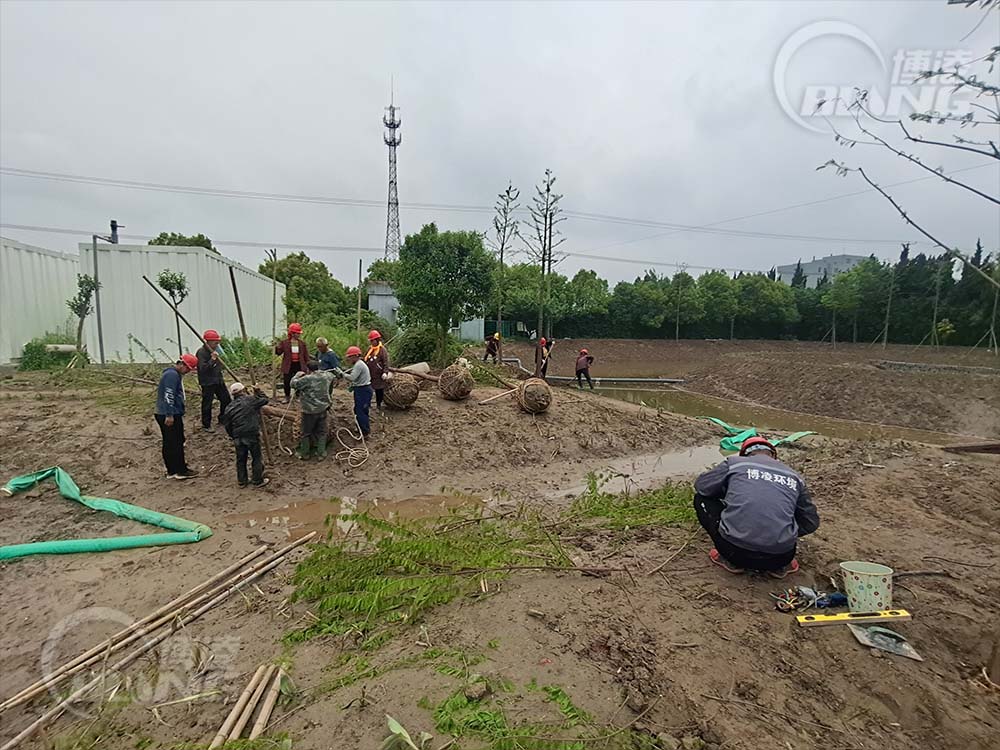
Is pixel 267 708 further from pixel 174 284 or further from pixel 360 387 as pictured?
pixel 174 284

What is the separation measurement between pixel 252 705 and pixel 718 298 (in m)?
39.1

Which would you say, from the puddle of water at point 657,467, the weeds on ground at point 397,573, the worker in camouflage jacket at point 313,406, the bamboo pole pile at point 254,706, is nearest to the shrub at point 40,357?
the worker in camouflage jacket at point 313,406

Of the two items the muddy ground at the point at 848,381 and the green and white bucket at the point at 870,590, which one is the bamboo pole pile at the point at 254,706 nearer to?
the green and white bucket at the point at 870,590

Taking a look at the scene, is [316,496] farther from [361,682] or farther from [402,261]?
[402,261]

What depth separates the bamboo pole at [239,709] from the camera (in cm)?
276

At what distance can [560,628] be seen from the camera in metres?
3.62

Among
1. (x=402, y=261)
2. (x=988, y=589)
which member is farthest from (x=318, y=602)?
(x=402, y=261)

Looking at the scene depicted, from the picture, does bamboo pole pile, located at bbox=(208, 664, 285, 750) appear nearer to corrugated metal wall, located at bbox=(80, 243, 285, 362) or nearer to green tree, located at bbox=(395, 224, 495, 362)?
corrugated metal wall, located at bbox=(80, 243, 285, 362)

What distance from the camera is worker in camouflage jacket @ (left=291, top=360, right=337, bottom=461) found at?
8.28 meters

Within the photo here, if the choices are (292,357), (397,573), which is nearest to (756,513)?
(397,573)

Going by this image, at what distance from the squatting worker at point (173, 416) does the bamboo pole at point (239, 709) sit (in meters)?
5.05

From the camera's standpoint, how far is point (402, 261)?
15.8m

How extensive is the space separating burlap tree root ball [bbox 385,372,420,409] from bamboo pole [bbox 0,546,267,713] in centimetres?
541

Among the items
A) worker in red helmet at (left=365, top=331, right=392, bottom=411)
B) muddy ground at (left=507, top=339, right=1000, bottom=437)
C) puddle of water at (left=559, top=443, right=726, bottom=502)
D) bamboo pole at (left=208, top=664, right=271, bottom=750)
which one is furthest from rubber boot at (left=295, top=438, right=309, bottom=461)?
muddy ground at (left=507, top=339, right=1000, bottom=437)
